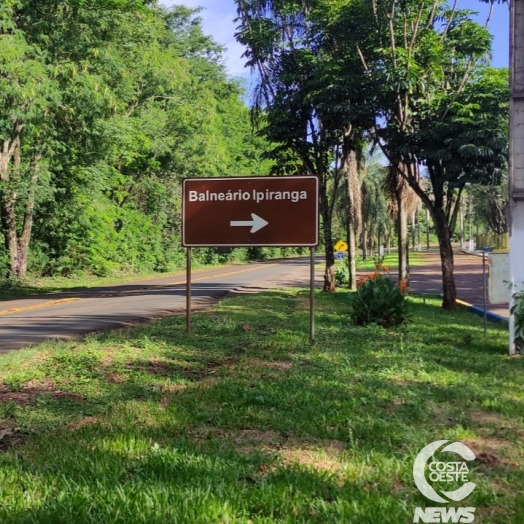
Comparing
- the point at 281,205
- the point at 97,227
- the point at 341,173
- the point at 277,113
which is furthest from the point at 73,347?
the point at 97,227

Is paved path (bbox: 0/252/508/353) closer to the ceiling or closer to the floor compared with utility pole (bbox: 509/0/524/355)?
closer to the floor

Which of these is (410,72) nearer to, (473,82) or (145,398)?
(473,82)

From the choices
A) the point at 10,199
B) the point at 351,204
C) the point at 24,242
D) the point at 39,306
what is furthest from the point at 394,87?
the point at 24,242

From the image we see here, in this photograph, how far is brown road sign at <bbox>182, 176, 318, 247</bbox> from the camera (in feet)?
28.6

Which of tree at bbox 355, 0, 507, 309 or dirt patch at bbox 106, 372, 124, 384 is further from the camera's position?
tree at bbox 355, 0, 507, 309

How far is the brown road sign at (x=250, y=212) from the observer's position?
870 centimetres

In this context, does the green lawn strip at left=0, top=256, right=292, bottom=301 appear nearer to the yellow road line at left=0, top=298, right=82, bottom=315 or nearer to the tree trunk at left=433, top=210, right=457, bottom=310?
the yellow road line at left=0, top=298, right=82, bottom=315

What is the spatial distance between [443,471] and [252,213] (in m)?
5.72

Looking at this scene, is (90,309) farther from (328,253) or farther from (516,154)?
(516,154)

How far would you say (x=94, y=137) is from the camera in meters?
20.3

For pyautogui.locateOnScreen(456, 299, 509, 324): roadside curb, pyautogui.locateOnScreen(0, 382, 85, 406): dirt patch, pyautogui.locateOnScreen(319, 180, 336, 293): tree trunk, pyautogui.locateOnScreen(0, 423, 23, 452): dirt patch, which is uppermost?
pyautogui.locateOnScreen(319, 180, 336, 293): tree trunk

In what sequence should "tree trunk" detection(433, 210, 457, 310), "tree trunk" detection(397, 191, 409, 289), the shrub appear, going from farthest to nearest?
1. the shrub
2. "tree trunk" detection(397, 191, 409, 289)
3. "tree trunk" detection(433, 210, 457, 310)

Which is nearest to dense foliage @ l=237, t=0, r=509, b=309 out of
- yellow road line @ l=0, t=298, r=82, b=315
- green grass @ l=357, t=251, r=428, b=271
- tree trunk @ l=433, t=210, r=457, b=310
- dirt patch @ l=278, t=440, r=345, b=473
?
tree trunk @ l=433, t=210, r=457, b=310
